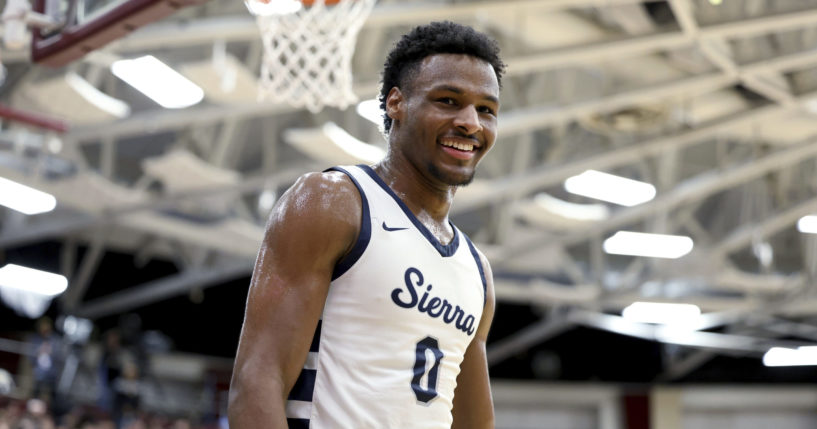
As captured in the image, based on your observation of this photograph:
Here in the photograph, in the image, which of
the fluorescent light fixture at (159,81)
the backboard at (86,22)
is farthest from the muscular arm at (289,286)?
the fluorescent light fixture at (159,81)

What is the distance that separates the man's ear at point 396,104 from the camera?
259 centimetres

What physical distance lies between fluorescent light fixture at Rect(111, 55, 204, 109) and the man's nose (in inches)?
379

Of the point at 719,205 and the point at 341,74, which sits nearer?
the point at 341,74

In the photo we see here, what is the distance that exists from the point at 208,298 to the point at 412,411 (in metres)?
19.1

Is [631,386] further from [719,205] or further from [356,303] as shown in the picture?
[356,303]

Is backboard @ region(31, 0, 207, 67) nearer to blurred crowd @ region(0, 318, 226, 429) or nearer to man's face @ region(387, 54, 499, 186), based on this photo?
man's face @ region(387, 54, 499, 186)

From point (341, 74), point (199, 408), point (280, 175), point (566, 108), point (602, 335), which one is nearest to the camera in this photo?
point (341, 74)

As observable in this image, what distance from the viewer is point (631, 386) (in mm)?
25766

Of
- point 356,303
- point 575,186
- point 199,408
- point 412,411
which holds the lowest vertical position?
point 412,411

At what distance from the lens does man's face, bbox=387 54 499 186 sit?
250cm

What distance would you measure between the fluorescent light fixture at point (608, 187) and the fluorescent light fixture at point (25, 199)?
8.62m

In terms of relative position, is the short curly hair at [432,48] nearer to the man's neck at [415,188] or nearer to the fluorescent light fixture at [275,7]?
the man's neck at [415,188]

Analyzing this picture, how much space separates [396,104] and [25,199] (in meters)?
13.6

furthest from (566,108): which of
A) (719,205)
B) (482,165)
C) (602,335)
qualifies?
(602,335)
